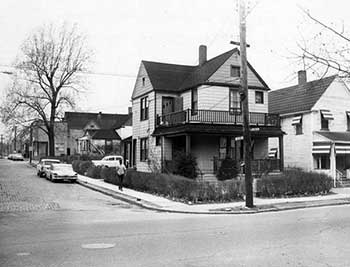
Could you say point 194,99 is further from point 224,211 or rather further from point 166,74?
point 224,211

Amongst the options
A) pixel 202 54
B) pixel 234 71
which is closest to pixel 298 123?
pixel 234 71

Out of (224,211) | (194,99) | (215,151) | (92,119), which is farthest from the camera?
(92,119)

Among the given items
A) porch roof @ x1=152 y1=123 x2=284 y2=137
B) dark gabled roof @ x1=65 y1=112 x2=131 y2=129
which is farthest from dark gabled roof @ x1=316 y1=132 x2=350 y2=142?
dark gabled roof @ x1=65 y1=112 x2=131 y2=129

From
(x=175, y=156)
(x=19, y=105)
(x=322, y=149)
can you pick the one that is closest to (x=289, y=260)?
(x=175, y=156)

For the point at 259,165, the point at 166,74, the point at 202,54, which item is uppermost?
the point at 202,54

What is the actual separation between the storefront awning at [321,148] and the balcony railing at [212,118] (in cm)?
374

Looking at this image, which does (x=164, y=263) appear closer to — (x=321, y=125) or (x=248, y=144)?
(x=248, y=144)

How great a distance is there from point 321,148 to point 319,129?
1.74 m

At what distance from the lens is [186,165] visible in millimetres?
25344

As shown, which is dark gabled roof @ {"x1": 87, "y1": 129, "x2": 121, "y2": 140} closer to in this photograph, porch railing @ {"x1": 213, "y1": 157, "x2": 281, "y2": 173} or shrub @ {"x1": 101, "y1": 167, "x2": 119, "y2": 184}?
shrub @ {"x1": 101, "y1": 167, "x2": 119, "y2": 184}

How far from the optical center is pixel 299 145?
1271 inches

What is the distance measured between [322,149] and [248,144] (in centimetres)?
1459

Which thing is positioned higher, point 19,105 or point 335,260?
point 19,105

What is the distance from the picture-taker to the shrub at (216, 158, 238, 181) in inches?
1030
